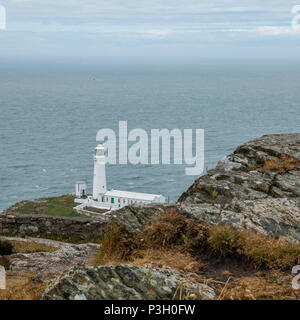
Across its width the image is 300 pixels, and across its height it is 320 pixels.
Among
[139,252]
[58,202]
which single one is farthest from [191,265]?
[58,202]

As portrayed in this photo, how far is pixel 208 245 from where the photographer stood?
21.9 feet

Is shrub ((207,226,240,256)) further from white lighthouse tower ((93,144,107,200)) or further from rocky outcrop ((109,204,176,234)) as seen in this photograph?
white lighthouse tower ((93,144,107,200))

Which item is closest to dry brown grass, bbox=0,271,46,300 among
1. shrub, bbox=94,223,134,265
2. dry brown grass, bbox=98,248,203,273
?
shrub, bbox=94,223,134,265

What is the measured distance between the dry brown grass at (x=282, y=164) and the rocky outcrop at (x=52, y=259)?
13.3ft

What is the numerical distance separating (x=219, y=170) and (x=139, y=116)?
412 ft

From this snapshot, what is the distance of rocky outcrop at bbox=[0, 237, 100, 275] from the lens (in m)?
10.8

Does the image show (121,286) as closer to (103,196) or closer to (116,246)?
(116,246)

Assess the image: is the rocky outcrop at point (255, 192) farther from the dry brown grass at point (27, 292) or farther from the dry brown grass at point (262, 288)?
the dry brown grass at point (27, 292)

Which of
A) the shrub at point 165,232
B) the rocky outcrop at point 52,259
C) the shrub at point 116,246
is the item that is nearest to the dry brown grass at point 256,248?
the shrub at point 165,232

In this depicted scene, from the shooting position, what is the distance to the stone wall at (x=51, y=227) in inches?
624

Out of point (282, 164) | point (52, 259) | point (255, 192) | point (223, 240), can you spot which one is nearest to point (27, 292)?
point (223, 240)

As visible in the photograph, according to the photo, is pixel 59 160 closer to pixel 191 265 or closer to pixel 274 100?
pixel 191 265

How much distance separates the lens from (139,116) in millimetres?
134625

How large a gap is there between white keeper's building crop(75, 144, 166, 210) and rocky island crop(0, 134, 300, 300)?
41044 mm
